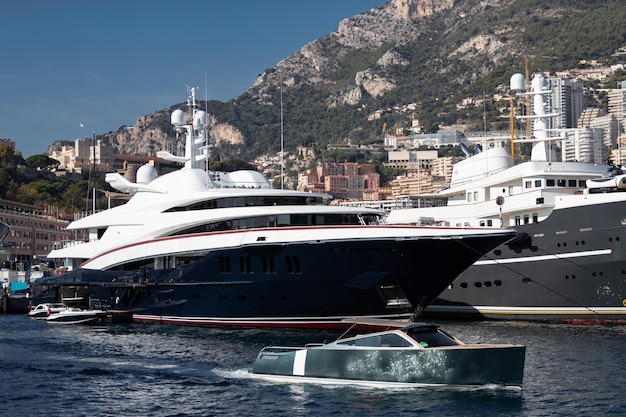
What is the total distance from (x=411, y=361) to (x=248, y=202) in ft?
61.1

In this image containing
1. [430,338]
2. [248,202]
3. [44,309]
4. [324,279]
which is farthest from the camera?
[44,309]

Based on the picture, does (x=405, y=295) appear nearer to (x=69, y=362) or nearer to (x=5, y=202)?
(x=69, y=362)

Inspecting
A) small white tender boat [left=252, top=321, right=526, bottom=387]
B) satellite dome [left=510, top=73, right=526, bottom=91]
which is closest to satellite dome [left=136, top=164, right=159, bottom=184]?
satellite dome [left=510, top=73, right=526, bottom=91]

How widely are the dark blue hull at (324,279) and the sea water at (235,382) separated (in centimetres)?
109

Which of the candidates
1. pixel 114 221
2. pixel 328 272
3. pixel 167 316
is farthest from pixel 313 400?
pixel 114 221

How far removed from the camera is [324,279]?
33531 millimetres

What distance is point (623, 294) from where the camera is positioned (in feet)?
121

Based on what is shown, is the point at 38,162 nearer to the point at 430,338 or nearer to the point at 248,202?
the point at 248,202

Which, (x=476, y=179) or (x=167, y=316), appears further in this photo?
(x=476, y=179)

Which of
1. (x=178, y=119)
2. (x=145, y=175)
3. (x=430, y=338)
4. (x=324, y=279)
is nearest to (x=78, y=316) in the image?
(x=145, y=175)

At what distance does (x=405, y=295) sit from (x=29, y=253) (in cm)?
7624

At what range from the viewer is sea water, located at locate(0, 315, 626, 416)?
67.7ft

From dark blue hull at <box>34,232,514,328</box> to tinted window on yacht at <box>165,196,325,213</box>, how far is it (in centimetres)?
359

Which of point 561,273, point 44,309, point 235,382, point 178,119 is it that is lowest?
point 235,382
